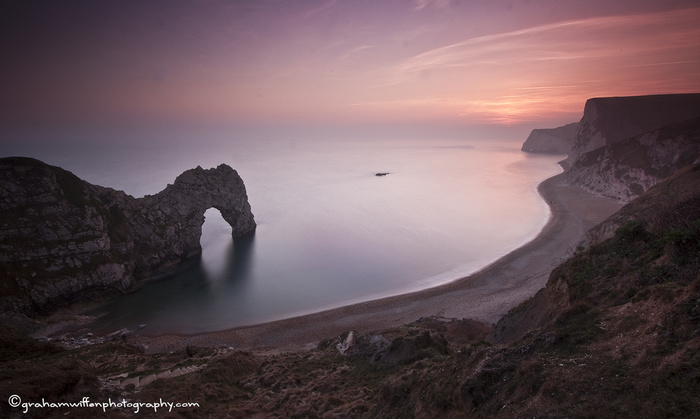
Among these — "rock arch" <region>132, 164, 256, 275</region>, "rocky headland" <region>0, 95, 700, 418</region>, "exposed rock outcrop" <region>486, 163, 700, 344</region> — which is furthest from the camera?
"rock arch" <region>132, 164, 256, 275</region>

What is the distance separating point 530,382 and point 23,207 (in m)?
37.8

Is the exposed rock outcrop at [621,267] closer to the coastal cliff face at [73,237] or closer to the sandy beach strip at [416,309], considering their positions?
the sandy beach strip at [416,309]

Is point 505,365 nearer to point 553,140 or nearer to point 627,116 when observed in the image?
point 627,116

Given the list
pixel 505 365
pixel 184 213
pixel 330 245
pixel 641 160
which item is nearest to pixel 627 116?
pixel 641 160

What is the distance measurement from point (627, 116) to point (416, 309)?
245ft

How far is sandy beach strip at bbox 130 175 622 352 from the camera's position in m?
23.4

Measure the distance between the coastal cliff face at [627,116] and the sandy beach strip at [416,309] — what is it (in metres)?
46.0

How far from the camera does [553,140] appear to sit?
141000 millimetres

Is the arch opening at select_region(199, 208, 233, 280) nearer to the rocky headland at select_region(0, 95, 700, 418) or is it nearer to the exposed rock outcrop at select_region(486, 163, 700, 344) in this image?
the rocky headland at select_region(0, 95, 700, 418)

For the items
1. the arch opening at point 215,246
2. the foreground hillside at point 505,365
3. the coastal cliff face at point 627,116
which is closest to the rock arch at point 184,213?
the arch opening at point 215,246

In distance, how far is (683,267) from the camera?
9.52 meters

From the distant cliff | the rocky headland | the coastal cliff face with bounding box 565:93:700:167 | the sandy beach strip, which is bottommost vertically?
the sandy beach strip

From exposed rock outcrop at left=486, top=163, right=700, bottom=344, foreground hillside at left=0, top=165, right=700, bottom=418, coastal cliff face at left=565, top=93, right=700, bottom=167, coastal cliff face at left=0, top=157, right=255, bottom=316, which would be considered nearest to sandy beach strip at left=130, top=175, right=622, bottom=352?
foreground hillside at left=0, top=165, right=700, bottom=418

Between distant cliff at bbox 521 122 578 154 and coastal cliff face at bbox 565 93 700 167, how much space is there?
6326 centimetres
